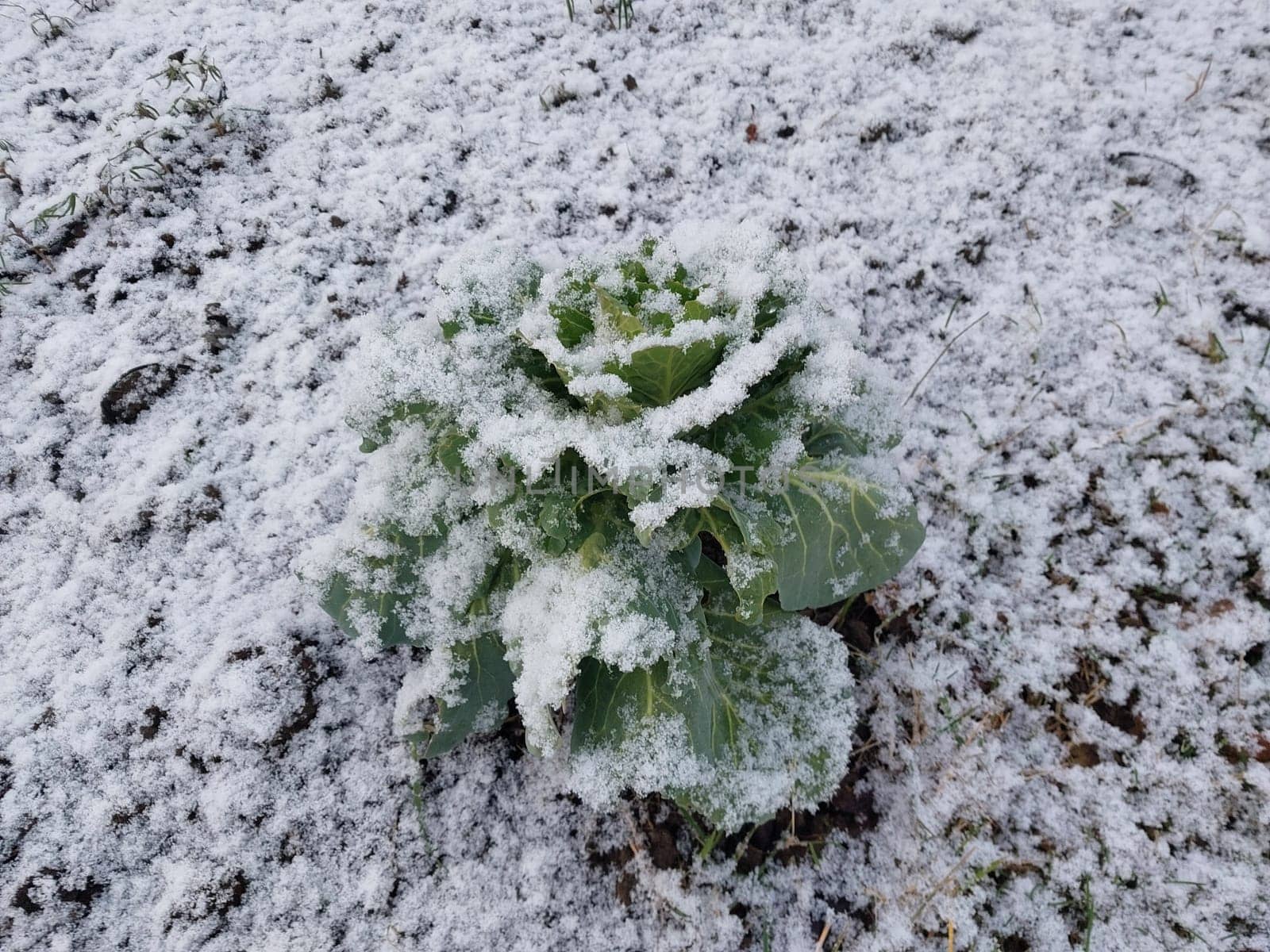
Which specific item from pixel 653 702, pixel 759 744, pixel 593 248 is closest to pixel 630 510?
pixel 653 702

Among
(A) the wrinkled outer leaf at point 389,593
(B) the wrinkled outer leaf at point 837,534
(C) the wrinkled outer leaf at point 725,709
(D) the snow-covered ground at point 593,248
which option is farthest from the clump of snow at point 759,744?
(A) the wrinkled outer leaf at point 389,593

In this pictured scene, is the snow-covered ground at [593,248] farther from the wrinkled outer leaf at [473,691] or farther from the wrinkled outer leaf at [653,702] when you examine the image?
the wrinkled outer leaf at [653,702]

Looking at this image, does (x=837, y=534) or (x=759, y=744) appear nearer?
(x=837, y=534)

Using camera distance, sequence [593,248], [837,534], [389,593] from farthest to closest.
→ [593,248] → [389,593] → [837,534]

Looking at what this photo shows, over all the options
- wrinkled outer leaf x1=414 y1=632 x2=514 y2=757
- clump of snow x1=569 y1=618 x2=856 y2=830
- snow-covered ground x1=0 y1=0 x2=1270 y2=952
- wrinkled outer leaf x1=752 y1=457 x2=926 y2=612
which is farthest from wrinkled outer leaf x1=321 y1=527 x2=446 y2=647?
wrinkled outer leaf x1=752 y1=457 x2=926 y2=612

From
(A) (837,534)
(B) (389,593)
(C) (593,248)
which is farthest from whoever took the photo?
(C) (593,248)

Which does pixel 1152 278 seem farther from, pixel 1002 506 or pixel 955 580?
pixel 955 580

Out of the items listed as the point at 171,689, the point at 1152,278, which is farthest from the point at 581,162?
the point at 171,689

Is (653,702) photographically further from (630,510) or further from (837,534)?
(837,534)

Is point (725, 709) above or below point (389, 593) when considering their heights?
below
